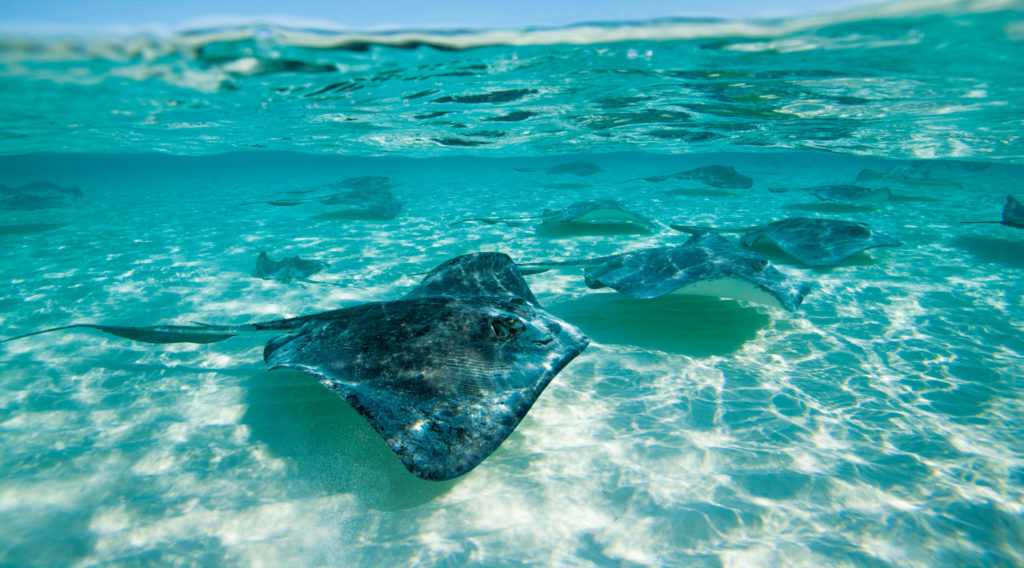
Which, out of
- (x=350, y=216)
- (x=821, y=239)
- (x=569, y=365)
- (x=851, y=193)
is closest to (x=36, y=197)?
(x=350, y=216)

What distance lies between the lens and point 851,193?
642 inches

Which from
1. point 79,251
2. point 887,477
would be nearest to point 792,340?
point 887,477

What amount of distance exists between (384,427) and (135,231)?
56.0 feet

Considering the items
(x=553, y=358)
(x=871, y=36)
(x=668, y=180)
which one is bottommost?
(x=668, y=180)

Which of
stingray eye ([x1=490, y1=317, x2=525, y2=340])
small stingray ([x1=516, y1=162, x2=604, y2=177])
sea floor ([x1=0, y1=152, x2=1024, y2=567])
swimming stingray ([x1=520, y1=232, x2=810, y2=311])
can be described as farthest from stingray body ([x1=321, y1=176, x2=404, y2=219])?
small stingray ([x1=516, y1=162, x2=604, y2=177])

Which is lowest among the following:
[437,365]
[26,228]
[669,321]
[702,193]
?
[702,193]

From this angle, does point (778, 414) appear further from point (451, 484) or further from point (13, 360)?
point (13, 360)

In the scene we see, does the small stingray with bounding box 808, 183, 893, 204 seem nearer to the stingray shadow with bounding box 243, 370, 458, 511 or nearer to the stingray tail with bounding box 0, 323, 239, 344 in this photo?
the stingray shadow with bounding box 243, 370, 458, 511

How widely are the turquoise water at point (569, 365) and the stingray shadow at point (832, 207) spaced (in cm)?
30

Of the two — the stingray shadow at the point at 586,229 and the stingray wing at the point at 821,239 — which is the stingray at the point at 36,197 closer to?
the stingray shadow at the point at 586,229

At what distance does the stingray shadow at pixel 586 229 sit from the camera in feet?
41.3

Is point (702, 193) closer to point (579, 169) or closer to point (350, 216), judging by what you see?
point (579, 169)

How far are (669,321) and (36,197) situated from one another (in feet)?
86.3

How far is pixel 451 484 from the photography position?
144 inches
